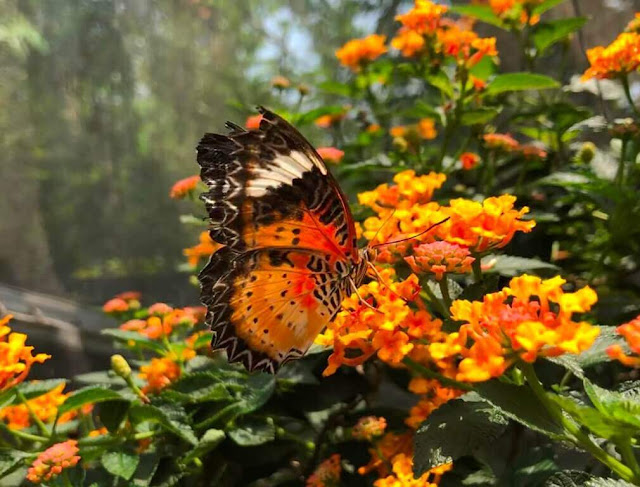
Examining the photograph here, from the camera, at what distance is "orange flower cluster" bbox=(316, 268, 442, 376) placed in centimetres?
67

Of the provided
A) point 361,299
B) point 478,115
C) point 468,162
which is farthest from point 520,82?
point 361,299

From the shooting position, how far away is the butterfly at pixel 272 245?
2.56 ft

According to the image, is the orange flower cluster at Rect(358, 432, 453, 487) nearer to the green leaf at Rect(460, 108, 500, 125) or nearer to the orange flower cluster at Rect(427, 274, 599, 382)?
the orange flower cluster at Rect(427, 274, 599, 382)

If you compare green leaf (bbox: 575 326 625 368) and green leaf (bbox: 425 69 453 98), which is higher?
green leaf (bbox: 425 69 453 98)

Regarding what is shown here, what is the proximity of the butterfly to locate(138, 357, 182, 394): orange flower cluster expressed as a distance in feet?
0.51

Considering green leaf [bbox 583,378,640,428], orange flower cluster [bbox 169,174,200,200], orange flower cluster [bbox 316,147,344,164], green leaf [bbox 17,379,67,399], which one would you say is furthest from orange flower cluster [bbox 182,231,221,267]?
green leaf [bbox 583,378,640,428]

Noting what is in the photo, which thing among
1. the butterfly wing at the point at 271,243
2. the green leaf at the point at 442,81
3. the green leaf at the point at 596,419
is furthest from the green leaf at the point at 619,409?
the green leaf at the point at 442,81

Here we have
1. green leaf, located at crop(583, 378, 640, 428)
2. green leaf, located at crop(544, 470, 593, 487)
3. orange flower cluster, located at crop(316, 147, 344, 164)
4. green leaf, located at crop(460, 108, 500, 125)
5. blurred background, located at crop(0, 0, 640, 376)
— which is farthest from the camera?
blurred background, located at crop(0, 0, 640, 376)

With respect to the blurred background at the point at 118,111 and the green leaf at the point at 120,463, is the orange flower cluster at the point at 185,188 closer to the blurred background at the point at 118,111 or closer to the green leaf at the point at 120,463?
the green leaf at the point at 120,463

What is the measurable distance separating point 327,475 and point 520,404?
16.0 inches

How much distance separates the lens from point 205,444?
826 mm

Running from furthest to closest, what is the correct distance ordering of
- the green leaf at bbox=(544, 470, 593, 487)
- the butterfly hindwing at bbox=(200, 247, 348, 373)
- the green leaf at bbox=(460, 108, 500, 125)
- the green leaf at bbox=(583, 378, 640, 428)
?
the green leaf at bbox=(460, 108, 500, 125), the butterfly hindwing at bbox=(200, 247, 348, 373), the green leaf at bbox=(544, 470, 593, 487), the green leaf at bbox=(583, 378, 640, 428)

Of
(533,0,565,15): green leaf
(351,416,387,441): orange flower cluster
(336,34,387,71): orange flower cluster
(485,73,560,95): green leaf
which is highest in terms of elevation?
(336,34,387,71): orange flower cluster

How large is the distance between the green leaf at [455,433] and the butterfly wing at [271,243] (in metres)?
0.21
